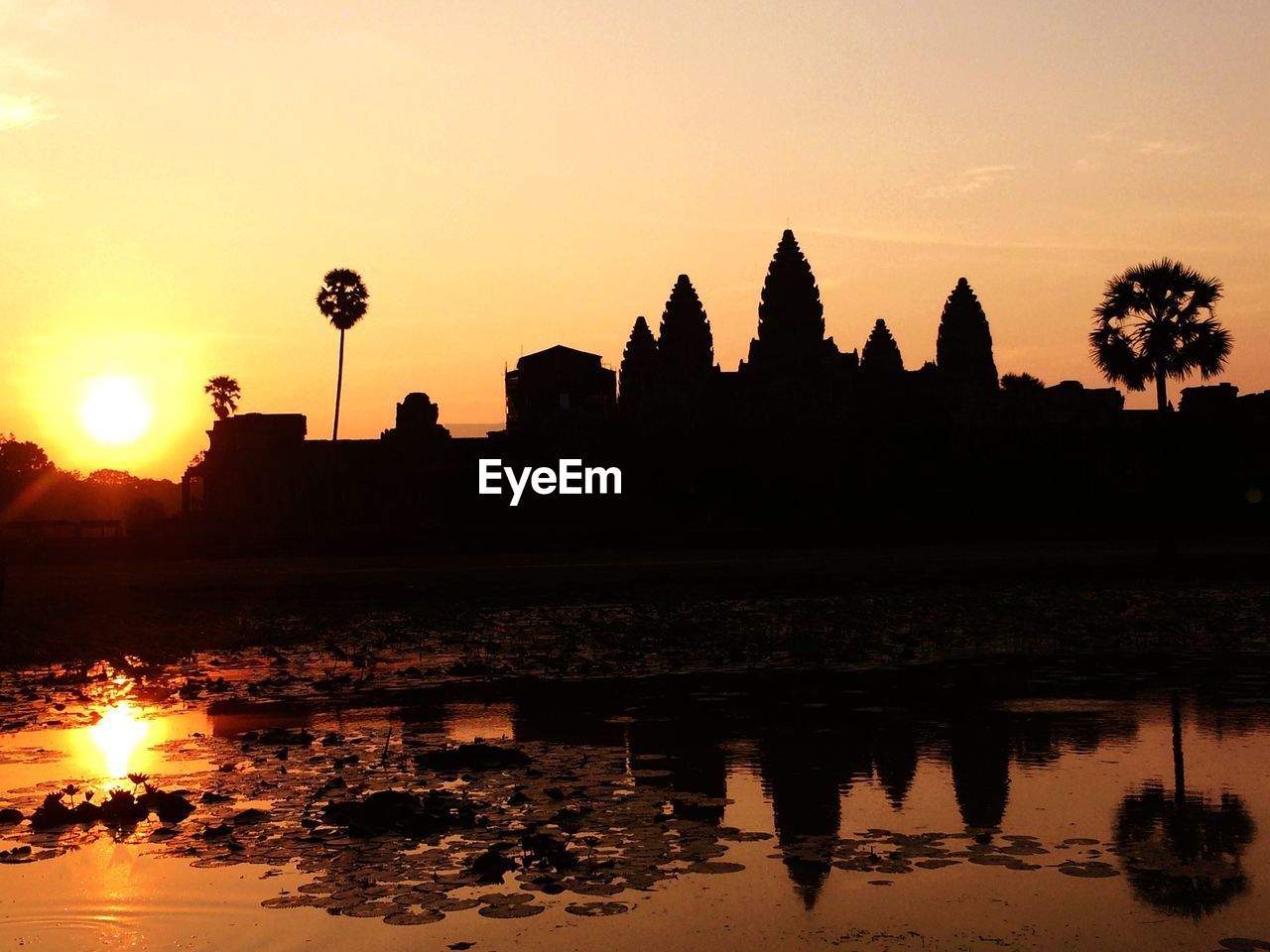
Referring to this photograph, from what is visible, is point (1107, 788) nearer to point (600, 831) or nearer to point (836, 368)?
point (600, 831)

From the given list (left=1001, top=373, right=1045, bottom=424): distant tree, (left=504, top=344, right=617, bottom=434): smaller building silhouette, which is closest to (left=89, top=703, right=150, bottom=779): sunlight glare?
(left=1001, top=373, right=1045, bottom=424): distant tree

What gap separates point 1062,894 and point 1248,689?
10526 mm

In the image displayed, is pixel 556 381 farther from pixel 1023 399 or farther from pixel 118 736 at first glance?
pixel 118 736

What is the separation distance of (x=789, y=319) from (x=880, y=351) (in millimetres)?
18770

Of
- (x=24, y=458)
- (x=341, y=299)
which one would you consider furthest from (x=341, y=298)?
(x=24, y=458)

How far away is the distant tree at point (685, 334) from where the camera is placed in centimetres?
10488

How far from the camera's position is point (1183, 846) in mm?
10023

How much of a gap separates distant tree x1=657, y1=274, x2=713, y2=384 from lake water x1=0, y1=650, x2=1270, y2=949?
86538mm

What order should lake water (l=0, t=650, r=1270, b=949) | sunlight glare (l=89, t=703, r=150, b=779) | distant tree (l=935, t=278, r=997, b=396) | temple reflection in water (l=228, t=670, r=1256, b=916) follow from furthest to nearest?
distant tree (l=935, t=278, r=997, b=396), sunlight glare (l=89, t=703, r=150, b=779), temple reflection in water (l=228, t=670, r=1256, b=916), lake water (l=0, t=650, r=1270, b=949)

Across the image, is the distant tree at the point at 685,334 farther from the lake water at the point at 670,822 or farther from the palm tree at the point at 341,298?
the lake water at the point at 670,822

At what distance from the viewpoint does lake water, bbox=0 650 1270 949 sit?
27.6 ft

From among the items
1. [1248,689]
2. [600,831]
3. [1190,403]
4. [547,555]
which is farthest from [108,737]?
[1190,403]

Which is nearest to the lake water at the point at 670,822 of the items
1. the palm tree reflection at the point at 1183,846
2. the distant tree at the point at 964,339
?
the palm tree reflection at the point at 1183,846

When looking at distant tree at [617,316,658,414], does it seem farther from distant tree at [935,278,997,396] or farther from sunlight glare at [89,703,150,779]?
sunlight glare at [89,703,150,779]
